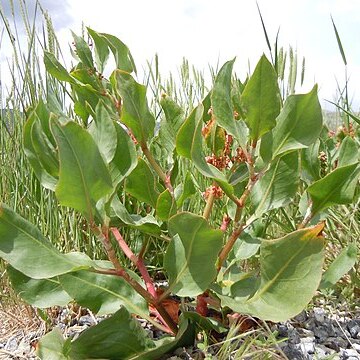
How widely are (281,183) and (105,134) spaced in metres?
0.34

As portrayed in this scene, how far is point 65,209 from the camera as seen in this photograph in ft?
4.85

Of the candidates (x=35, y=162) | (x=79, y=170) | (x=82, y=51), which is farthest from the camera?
(x=82, y=51)

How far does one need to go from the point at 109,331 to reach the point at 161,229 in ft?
1.01

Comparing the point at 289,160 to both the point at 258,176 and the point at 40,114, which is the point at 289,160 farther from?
the point at 40,114

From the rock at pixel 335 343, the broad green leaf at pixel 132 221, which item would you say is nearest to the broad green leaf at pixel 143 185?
the broad green leaf at pixel 132 221

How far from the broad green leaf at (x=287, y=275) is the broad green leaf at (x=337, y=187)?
16 cm

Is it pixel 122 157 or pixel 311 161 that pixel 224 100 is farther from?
pixel 311 161

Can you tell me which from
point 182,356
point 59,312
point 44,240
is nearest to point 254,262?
point 182,356

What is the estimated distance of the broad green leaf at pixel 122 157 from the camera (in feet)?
3.18

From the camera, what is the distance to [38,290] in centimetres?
108

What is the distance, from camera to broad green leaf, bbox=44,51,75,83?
1.20m

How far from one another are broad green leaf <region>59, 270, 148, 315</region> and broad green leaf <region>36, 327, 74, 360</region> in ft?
0.25

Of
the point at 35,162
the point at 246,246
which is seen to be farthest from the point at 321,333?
the point at 35,162

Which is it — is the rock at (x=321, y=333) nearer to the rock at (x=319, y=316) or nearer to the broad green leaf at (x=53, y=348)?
the rock at (x=319, y=316)
